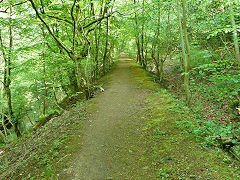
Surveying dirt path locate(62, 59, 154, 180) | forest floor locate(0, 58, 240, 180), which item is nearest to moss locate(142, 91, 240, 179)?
forest floor locate(0, 58, 240, 180)

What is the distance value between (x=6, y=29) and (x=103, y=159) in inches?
494

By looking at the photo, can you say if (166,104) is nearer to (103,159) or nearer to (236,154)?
(236,154)

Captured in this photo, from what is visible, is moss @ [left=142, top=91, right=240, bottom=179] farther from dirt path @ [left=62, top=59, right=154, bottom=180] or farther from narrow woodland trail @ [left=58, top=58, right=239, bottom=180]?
dirt path @ [left=62, top=59, right=154, bottom=180]

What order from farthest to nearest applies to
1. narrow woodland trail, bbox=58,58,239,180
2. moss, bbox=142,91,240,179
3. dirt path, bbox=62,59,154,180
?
dirt path, bbox=62,59,154,180 < narrow woodland trail, bbox=58,58,239,180 < moss, bbox=142,91,240,179

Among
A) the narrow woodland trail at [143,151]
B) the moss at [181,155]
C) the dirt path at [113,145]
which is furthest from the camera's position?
the dirt path at [113,145]

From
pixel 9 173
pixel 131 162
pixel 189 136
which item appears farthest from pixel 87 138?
pixel 189 136

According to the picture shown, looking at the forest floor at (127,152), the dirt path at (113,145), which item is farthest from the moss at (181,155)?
the dirt path at (113,145)

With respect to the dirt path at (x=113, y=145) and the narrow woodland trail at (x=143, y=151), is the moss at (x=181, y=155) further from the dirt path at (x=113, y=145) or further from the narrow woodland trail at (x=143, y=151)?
the dirt path at (x=113, y=145)

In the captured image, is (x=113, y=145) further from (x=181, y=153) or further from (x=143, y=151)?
(x=181, y=153)

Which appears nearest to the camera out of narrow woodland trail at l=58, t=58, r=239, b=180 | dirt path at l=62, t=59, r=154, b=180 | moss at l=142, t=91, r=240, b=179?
moss at l=142, t=91, r=240, b=179

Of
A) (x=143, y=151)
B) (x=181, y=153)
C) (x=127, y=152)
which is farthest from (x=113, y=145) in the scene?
(x=181, y=153)

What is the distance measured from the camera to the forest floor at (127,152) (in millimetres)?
3285

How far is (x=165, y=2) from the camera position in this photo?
9.38 metres

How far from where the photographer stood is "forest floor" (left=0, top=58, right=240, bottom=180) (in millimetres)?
3285
